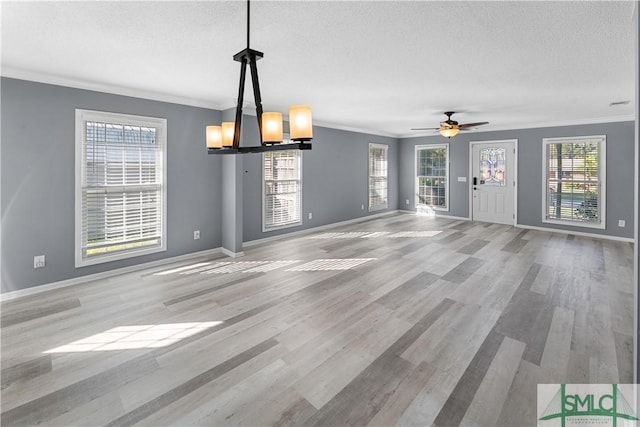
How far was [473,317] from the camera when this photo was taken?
2943mm

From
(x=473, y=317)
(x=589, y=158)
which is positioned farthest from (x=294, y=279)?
(x=589, y=158)

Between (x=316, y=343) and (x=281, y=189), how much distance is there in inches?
162

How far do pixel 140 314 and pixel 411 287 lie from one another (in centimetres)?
291

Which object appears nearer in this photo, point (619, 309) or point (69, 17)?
point (69, 17)

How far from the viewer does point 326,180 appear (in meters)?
7.20

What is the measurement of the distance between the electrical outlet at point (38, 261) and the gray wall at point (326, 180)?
2.79 metres

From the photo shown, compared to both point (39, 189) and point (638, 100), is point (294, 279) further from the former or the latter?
point (638, 100)

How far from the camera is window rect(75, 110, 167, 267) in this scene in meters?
3.88

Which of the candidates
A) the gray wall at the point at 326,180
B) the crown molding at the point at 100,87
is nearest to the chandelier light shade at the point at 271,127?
the crown molding at the point at 100,87

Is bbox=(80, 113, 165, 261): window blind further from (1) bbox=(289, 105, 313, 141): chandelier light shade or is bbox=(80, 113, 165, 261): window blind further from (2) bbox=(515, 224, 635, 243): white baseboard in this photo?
(2) bbox=(515, 224, 635, 243): white baseboard

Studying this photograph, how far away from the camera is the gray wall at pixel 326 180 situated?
570 cm

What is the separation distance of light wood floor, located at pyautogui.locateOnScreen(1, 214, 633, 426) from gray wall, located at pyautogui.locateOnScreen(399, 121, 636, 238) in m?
2.21

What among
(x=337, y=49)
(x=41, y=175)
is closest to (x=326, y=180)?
(x=337, y=49)

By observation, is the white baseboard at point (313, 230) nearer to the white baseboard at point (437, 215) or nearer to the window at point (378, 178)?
the window at point (378, 178)
